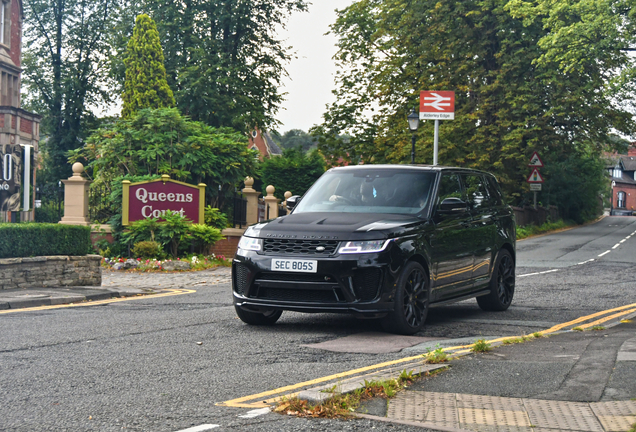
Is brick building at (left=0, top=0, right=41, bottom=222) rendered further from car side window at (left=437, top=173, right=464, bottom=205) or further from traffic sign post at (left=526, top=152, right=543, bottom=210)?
car side window at (left=437, top=173, right=464, bottom=205)

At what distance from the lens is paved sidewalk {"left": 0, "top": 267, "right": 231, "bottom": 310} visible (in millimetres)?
11305

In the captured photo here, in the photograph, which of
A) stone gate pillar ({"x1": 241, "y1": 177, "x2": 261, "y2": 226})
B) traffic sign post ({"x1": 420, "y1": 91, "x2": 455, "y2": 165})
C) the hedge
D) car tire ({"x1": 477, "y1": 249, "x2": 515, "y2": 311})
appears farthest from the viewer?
stone gate pillar ({"x1": 241, "y1": 177, "x2": 261, "y2": 226})

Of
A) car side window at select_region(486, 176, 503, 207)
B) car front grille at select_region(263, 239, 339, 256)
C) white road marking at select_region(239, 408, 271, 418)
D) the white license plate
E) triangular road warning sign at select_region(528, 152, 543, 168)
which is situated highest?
triangular road warning sign at select_region(528, 152, 543, 168)

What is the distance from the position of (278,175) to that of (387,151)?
6.36m

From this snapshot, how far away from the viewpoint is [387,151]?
Result: 3766 centimetres

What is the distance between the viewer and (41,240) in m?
13.2

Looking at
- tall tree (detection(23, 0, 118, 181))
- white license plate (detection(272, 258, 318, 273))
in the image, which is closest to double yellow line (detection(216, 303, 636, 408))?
white license plate (detection(272, 258, 318, 273))

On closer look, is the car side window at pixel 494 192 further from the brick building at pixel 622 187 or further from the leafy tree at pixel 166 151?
the brick building at pixel 622 187

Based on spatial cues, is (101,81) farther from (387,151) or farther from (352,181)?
(352,181)

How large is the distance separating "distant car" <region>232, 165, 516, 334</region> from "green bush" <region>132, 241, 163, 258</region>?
9690 millimetres

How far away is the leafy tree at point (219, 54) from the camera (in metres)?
39.4

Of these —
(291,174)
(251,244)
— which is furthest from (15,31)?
(251,244)

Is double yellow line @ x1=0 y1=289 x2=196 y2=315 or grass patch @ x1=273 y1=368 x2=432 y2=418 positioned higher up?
grass patch @ x1=273 y1=368 x2=432 y2=418

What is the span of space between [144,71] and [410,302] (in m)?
28.2
